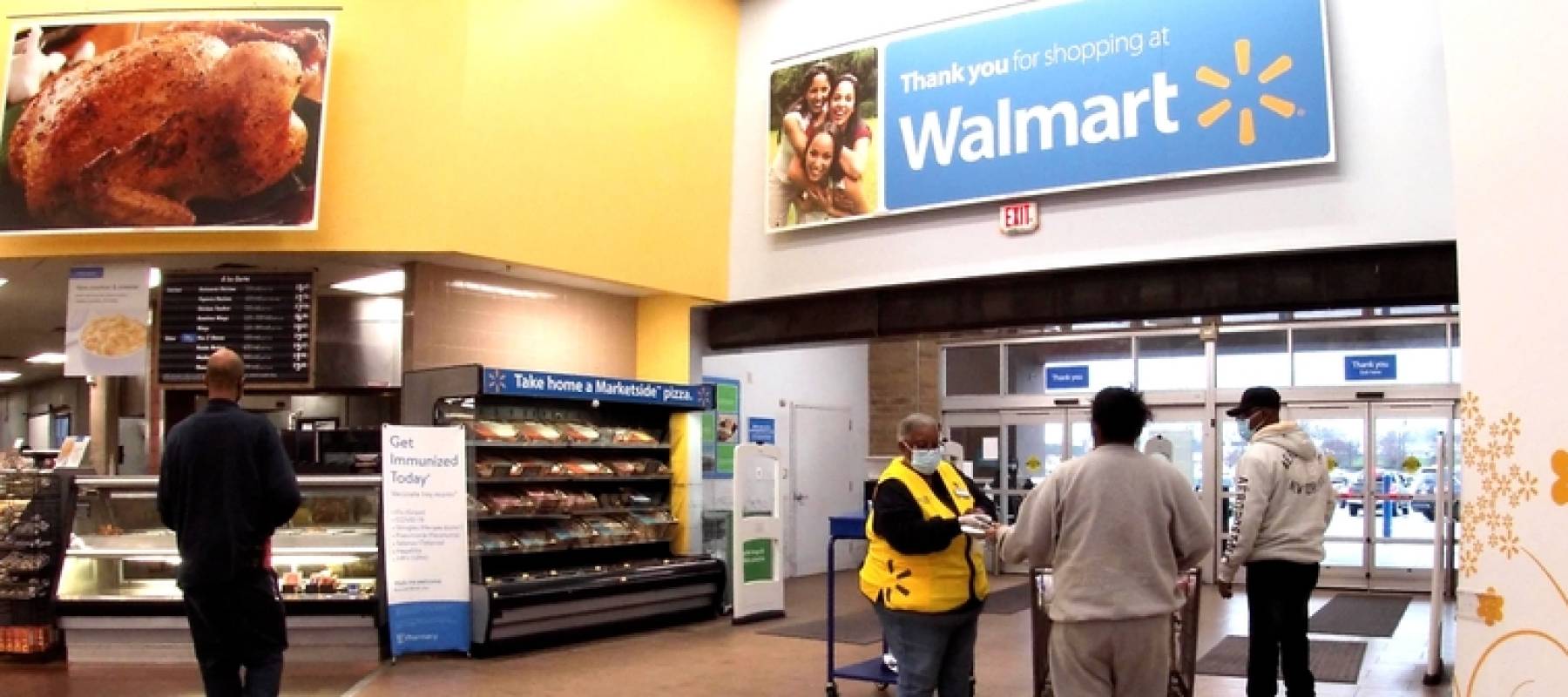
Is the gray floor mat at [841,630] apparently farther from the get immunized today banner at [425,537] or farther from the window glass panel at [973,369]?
the window glass panel at [973,369]

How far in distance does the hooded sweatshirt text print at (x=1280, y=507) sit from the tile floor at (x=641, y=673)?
2.13 m

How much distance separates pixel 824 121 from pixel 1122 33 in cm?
242

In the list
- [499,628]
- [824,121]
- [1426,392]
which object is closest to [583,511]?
[499,628]

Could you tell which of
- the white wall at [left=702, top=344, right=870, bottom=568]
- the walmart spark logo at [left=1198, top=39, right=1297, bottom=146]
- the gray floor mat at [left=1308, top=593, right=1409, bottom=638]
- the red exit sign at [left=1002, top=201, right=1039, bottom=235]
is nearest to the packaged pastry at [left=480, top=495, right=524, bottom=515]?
the white wall at [left=702, top=344, right=870, bottom=568]

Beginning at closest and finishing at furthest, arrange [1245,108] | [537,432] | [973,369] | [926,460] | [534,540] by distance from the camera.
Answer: [926,460]
[1245,108]
[534,540]
[537,432]
[973,369]

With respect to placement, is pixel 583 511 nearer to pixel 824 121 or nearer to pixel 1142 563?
pixel 824 121

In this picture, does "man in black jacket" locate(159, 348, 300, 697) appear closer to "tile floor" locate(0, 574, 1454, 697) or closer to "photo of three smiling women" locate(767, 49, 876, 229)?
"tile floor" locate(0, 574, 1454, 697)

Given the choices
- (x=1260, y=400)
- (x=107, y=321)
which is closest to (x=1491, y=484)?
(x=1260, y=400)

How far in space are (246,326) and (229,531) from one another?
4532mm

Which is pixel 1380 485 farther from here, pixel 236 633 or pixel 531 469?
pixel 236 633

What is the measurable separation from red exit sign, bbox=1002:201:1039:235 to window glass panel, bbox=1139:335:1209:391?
4.89 meters

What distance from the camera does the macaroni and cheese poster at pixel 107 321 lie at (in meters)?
8.15

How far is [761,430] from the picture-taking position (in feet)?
39.9

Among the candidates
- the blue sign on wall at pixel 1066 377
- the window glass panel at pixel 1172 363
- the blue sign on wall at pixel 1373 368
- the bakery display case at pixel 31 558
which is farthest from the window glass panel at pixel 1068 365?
the bakery display case at pixel 31 558
